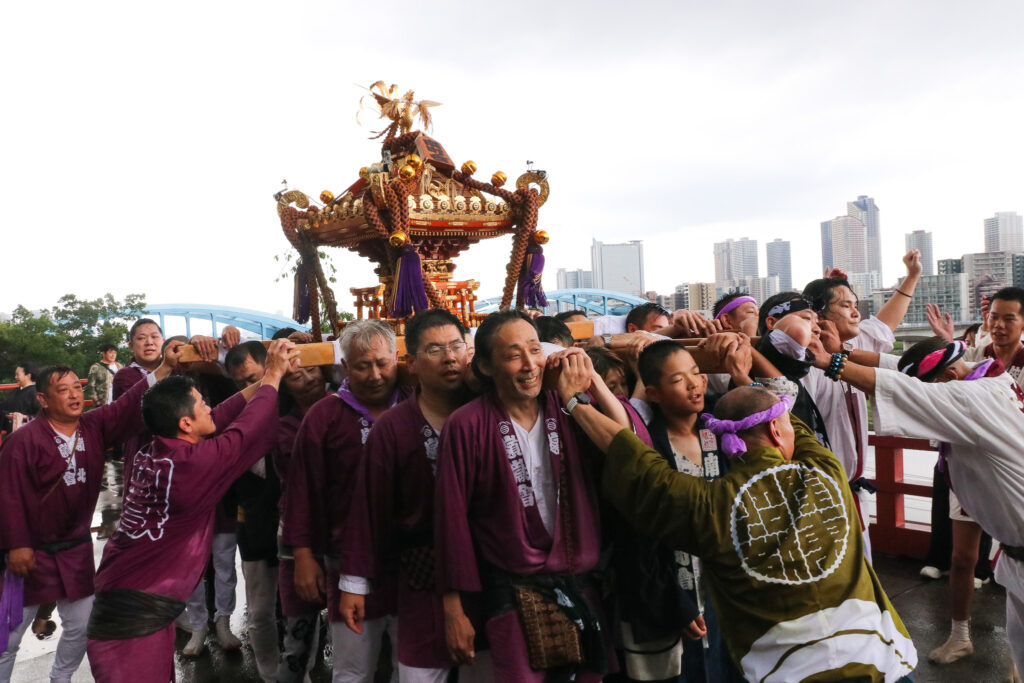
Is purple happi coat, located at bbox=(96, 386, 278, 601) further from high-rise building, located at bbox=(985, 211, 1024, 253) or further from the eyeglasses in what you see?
high-rise building, located at bbox=(985, 211, 1024, 253)

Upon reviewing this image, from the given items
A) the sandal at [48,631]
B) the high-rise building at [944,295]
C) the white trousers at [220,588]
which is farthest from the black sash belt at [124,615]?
the high-rise building at [944,295]

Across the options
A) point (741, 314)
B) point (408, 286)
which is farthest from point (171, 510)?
point (408, 286)

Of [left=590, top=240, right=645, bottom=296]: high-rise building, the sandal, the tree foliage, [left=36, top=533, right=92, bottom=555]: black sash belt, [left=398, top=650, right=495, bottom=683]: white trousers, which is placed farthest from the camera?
[left=590, top=240, right=645, bottom=296]: high-rise building

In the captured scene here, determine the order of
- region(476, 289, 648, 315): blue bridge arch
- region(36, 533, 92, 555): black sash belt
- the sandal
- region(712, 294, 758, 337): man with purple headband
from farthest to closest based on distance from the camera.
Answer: region(476, 289, 648, 315): blue bridge arch < the sandal < region(712, 294, 758, 337): man with purple headband < region(36, 533, 92, 555): black sash belt

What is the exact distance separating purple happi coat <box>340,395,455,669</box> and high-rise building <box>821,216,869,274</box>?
154ft

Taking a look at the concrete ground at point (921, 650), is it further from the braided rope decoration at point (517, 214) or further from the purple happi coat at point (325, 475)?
the braided rope decoration at point (517, 214)

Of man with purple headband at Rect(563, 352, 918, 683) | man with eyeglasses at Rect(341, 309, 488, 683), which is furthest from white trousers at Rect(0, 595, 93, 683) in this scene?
man with purple headband at Rect(563, 352, 918, 683)

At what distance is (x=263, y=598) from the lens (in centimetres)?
342

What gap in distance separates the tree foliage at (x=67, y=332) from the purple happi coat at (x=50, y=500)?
14760 millimetres

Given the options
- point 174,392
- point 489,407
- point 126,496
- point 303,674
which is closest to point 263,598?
point 303,674

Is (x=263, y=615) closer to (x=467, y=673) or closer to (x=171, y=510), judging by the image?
(x=171, y=510)

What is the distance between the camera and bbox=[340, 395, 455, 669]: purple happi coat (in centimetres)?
240

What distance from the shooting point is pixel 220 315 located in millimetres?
18328

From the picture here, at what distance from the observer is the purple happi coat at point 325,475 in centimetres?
273
